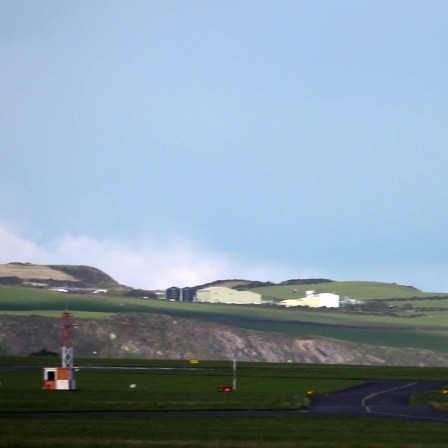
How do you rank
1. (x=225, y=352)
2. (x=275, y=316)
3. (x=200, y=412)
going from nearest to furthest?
(x=200, y=412)
(x=225, y=352)
(x=275, y=316)

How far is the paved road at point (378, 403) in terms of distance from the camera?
55.8 metres

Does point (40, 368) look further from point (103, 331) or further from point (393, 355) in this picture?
point (393, 355)

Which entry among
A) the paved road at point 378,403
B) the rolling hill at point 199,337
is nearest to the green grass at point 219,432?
the paved road at point 378,403

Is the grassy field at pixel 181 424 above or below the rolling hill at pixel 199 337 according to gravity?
below

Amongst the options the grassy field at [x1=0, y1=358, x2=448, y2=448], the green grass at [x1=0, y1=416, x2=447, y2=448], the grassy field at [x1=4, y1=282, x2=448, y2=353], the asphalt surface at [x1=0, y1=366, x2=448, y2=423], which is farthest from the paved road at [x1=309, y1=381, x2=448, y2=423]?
the grassy field at [x1=4, y1=282, x2=448, y2=353]

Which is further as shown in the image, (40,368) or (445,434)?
(40,368)

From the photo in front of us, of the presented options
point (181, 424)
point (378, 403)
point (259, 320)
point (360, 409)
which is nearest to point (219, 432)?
point (181, 424)

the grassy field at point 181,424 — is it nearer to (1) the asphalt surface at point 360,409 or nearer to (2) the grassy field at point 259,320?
(1) the asphalt surface at point 360,409

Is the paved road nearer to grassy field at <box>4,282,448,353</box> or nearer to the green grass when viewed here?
the green grass

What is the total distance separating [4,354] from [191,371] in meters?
56.7

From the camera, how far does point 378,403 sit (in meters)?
65.2

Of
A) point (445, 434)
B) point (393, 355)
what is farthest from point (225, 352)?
point (445, 434)

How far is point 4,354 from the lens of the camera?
151375mm

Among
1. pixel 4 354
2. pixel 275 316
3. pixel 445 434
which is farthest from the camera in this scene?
pixel 275 316
